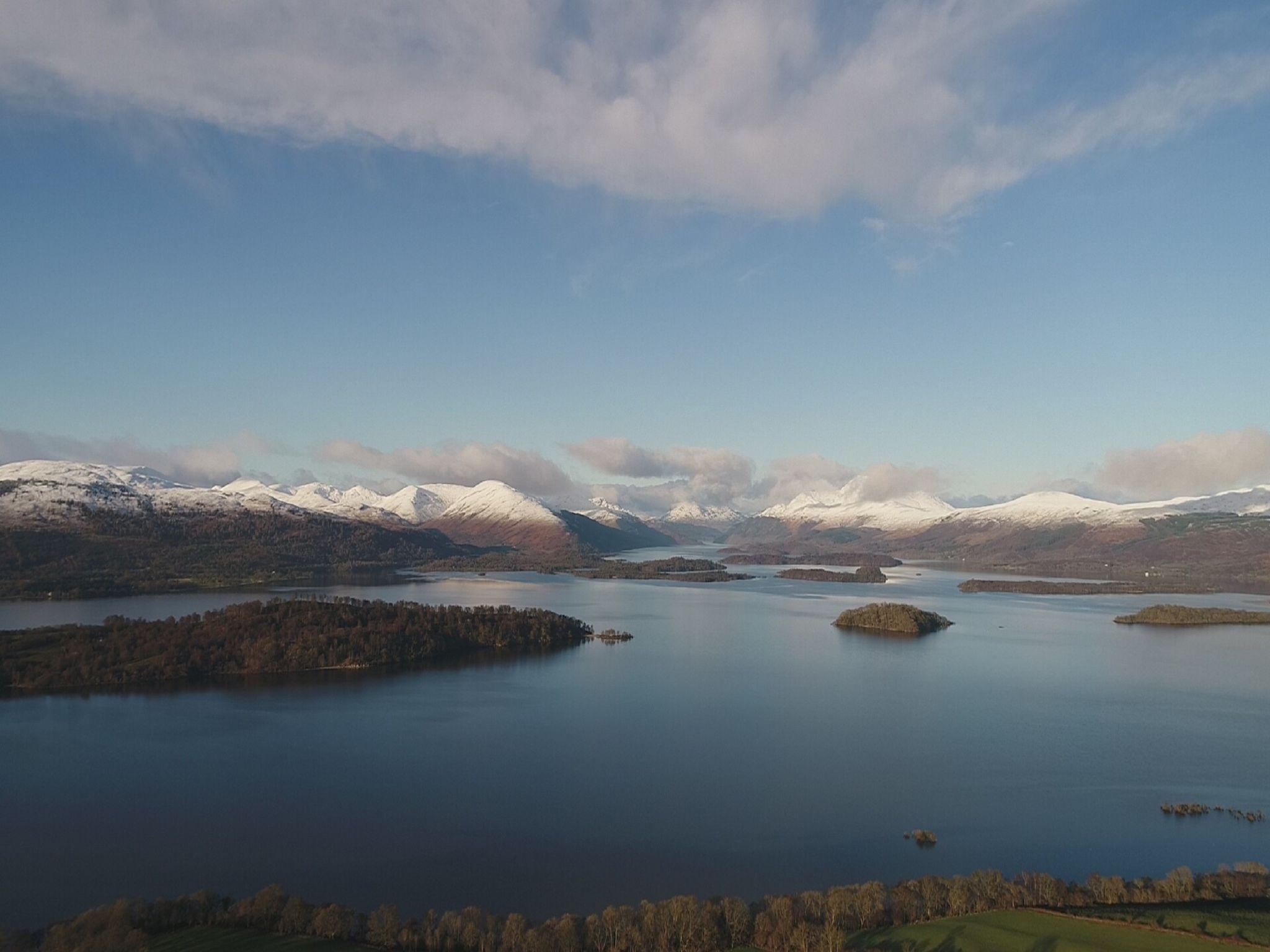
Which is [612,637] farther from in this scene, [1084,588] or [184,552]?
[184,552]

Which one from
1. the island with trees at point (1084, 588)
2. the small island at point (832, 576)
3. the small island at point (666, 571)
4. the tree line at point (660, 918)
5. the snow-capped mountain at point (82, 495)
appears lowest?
the tree line at point (660, 918)

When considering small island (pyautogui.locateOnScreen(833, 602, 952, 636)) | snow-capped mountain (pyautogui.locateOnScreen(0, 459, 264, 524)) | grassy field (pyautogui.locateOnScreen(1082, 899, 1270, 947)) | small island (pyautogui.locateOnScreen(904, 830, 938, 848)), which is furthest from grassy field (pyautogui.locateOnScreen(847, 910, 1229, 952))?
snow-capped mountain (pyautogui.locateOnScreen(0, 459, 264, 524))

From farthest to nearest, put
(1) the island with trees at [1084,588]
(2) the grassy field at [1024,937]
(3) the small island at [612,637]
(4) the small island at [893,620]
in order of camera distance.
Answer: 1. (1) the island with trees at [1084,588]
2. (4) the small island at [893,620]
3. (3) the small island at [612,637]
4. (2) the grassy field at [1024,937]

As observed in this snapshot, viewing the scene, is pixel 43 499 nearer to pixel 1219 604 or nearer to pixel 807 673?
pixel 807 673

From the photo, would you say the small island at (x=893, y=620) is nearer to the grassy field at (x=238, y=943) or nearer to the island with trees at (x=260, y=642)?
the island with trees at (x=260, y=642)

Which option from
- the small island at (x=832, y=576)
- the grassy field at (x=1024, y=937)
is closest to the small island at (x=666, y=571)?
the small island at (x=832, y=576)

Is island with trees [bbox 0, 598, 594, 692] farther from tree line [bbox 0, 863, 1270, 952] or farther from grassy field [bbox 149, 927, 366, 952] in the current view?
grassy field [bbox 149, 927, 366, 952]

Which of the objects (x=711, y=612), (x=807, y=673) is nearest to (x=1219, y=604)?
(x=711, y=612)
